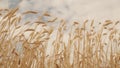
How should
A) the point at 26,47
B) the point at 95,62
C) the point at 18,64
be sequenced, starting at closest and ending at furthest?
the point at 18,64, the point at 26,47, the point at 95,62

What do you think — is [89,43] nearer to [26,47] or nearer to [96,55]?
[96,55]

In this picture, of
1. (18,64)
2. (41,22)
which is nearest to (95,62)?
(41,22)

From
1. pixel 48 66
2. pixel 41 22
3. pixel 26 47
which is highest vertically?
pixel 41 22

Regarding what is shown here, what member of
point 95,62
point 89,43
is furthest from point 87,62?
point 89,43

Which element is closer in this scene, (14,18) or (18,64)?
(18,64)

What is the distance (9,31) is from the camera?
2.22 m

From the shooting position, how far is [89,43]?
2.69m

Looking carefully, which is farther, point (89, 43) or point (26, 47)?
point (89, 43)

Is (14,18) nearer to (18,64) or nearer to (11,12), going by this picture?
(11,12)

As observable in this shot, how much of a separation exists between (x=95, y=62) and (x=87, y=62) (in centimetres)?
11

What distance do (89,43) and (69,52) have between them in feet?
1.01

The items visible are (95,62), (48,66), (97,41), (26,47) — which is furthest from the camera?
(97,41)

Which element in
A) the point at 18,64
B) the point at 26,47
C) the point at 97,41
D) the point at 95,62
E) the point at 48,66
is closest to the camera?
the point at 18,64

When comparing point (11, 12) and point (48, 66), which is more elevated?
point (11, 12)
